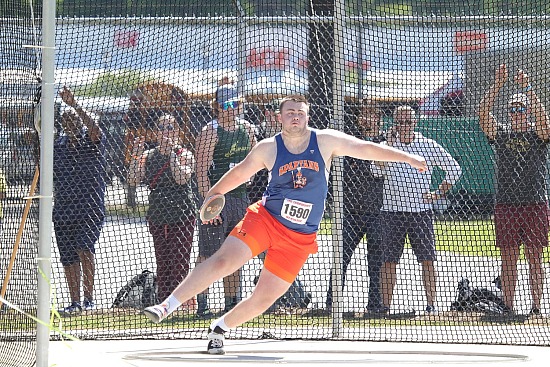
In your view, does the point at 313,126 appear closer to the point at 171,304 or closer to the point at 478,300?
the point at 478,300

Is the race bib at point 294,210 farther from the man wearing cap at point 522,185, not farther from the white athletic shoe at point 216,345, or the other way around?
the man wearing cap at point 522,185

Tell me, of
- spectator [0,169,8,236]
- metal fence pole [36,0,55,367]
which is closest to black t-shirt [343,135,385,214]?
spectator [0,169,8,236]

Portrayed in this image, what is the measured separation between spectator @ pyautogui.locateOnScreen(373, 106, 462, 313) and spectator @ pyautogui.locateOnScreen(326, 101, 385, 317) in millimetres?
77

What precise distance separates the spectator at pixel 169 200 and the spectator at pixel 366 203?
1501mm

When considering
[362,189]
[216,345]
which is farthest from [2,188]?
[362,189]

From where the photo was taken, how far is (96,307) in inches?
364

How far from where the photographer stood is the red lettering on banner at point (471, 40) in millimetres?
9047

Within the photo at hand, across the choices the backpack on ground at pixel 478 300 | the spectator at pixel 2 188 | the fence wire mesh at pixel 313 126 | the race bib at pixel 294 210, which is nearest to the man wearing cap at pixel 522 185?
the fence wire mesh at pixel 313 126

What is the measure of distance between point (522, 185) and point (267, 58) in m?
2.80

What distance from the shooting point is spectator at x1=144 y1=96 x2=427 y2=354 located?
6.75 m

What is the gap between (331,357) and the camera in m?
7.37

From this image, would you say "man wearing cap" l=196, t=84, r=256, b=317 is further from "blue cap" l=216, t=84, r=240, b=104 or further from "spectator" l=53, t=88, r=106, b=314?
"spectator" l=53, t=88, r=106, b=314

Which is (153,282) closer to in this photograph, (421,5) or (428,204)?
(428,204)

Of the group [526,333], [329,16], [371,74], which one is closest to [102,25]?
[329,16]
